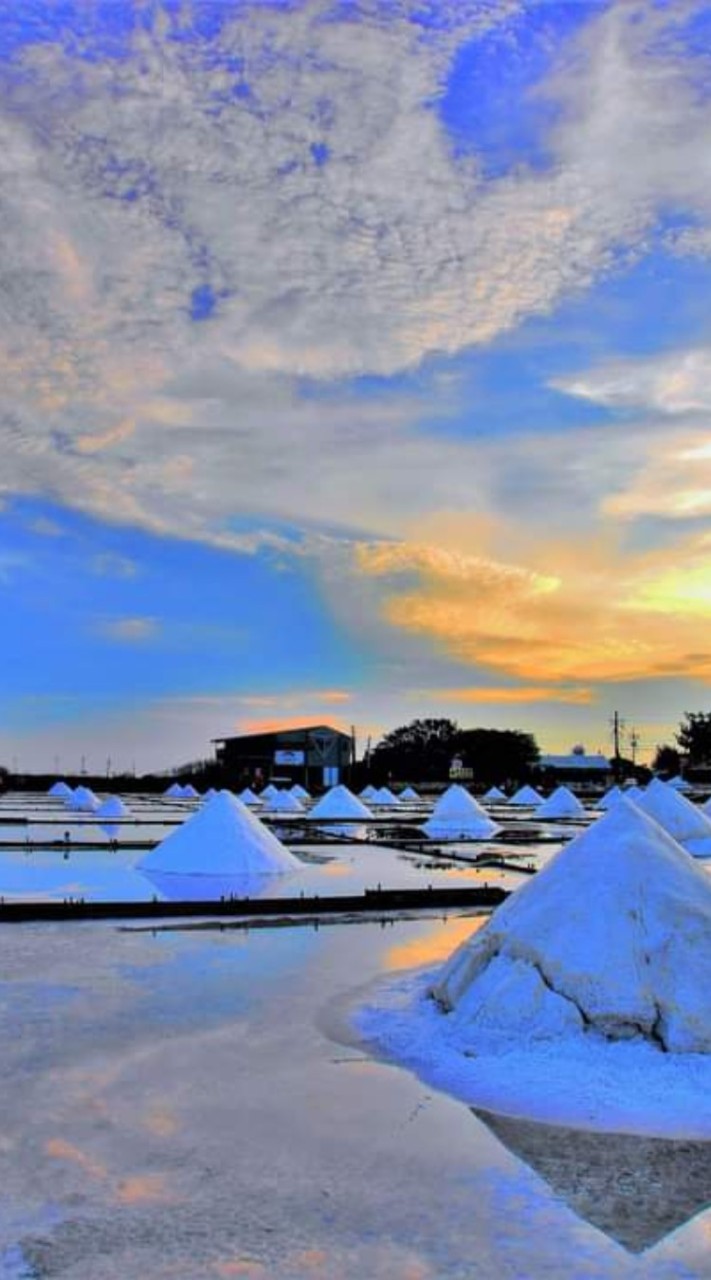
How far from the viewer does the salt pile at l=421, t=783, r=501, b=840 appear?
27359 mm

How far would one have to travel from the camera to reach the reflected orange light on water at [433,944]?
930cm

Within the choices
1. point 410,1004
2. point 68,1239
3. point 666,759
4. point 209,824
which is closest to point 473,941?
point 410,1004

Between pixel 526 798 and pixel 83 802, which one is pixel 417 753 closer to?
pixel 526 798

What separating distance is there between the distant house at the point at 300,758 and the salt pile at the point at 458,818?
3600 cm

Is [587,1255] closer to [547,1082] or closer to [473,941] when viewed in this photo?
[547,1082]

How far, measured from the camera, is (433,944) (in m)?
10.2

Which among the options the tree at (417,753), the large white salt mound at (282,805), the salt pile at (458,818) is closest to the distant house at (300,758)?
the tree at (417,753)

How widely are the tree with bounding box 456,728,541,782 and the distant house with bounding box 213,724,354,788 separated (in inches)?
376

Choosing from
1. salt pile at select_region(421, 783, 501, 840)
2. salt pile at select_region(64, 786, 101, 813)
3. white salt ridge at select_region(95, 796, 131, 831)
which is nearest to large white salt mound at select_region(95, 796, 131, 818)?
white salt ridge at select_region(95, 796, 131, 831)

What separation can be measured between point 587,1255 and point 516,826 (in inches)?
1046

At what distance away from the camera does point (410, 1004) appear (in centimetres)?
741

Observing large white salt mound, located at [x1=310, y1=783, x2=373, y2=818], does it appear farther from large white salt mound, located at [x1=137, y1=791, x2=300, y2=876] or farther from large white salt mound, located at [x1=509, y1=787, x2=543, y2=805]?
large white salt mound, located at [x1=509, y1=787, x2=543, y2=805]

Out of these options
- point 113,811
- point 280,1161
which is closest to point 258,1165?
point 280,1161

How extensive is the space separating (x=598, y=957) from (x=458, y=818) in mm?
22607
